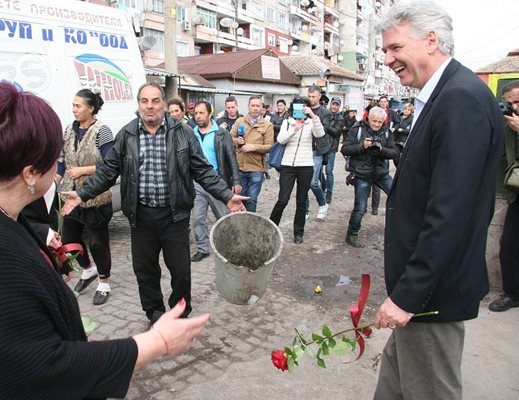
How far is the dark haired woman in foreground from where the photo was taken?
42.2 inches

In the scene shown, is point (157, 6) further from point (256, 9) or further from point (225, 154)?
point (225, 154)

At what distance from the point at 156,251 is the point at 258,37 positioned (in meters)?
43.2

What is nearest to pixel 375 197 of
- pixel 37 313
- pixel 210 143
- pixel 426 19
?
pixel 210 143

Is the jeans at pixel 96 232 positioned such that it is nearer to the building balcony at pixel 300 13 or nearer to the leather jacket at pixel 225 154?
the leather jacket at pixel 225 154

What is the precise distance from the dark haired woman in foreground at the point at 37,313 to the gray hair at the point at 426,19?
1.40 meters

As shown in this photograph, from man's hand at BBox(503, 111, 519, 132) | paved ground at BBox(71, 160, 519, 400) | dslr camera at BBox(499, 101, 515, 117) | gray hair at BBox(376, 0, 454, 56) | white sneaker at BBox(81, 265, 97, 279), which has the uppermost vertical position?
gray hair at BBox(376, 0, 454, 56)

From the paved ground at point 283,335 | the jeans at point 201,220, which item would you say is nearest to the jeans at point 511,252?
the paved ground at point 283,335

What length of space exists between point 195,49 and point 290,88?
32.2 feet

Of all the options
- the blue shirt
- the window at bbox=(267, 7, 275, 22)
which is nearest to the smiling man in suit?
the blue shirt

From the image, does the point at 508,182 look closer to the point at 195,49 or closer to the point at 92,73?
the point at 92,73

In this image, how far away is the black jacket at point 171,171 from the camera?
3.31 m

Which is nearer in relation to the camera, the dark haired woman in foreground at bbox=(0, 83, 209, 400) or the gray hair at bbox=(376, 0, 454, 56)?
the dark haired woman in foreground at bbox=(0, 83, 209, 400)

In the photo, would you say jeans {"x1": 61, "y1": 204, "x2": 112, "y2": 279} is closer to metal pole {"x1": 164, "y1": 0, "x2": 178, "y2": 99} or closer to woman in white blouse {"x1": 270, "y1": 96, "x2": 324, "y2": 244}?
woman in white blouse {"x1": 270, "y1": 96, "x2": 324, "y2": 244}

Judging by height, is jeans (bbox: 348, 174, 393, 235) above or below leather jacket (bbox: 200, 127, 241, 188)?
below
